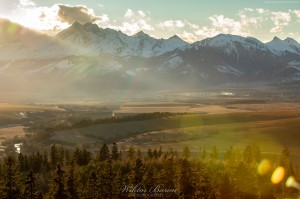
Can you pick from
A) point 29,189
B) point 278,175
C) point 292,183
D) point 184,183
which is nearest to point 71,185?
point 29,189

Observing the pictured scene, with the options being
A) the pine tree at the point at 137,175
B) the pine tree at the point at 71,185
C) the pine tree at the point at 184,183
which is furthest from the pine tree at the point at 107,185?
the pine tree at the point at 184,183

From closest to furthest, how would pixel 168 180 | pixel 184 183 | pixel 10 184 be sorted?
pixel 10 184 → pixel 184 183 → pixel 168 180

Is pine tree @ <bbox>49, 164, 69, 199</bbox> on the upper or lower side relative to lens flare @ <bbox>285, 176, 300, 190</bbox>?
upper

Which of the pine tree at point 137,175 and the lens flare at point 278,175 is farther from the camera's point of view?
the lens flare at point 278,175

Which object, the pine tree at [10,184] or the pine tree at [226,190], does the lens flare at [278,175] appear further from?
the pine tree at [10,184]

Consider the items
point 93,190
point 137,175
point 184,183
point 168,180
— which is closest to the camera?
point 184,183

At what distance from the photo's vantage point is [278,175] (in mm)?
95688

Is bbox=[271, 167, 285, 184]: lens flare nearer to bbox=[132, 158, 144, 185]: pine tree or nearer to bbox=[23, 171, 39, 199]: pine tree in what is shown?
bbox=[132, 158, 144, 185]: pine tree

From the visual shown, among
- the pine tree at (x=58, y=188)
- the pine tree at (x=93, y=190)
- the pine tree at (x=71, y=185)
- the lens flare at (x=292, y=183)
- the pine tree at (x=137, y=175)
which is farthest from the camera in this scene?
the lens flare at (x=292, y=183)

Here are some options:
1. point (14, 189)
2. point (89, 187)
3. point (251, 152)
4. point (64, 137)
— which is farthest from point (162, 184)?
point (64, 137)

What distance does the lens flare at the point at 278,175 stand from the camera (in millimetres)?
93150

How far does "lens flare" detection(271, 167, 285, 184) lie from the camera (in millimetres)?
93150

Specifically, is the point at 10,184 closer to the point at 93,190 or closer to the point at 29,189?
the point at 29,189

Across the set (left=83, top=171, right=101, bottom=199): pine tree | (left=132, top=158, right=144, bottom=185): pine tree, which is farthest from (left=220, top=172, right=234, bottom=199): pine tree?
(left=83, top=171, right=101, bottom=199): pine tree
